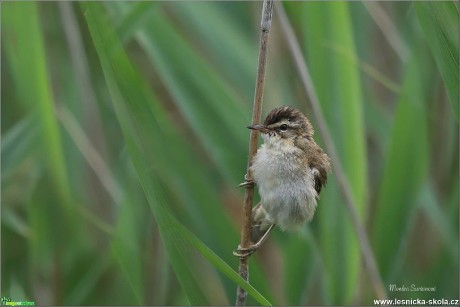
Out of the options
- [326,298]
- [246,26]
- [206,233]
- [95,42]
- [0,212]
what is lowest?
[326,298]

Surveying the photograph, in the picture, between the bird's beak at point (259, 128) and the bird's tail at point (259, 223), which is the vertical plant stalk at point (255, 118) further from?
the bird's tail at point (259, 223)

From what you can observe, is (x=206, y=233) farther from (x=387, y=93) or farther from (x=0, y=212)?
(x=387, y=93)

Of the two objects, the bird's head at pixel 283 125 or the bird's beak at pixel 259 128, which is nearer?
the bird's beak at pixel 259 128

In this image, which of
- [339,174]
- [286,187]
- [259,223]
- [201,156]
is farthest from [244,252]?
[201,156]

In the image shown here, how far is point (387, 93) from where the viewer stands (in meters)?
3.70

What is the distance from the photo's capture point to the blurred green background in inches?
97.3

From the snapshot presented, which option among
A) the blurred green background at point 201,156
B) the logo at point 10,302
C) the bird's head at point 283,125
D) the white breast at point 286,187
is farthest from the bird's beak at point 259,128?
the logo at point 10,302

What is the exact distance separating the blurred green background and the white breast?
220 mm

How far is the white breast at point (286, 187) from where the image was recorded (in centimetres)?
225

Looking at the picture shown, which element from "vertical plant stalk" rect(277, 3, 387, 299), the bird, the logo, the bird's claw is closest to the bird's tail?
the bird

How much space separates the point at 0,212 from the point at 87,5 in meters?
1.28

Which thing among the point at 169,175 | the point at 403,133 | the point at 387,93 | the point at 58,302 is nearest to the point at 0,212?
the point at 58,302

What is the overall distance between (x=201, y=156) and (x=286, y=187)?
3.33 ft

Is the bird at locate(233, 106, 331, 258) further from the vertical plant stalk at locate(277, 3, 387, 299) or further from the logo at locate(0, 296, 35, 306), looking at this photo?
the logo at locate(0, 296, 35, 306)
